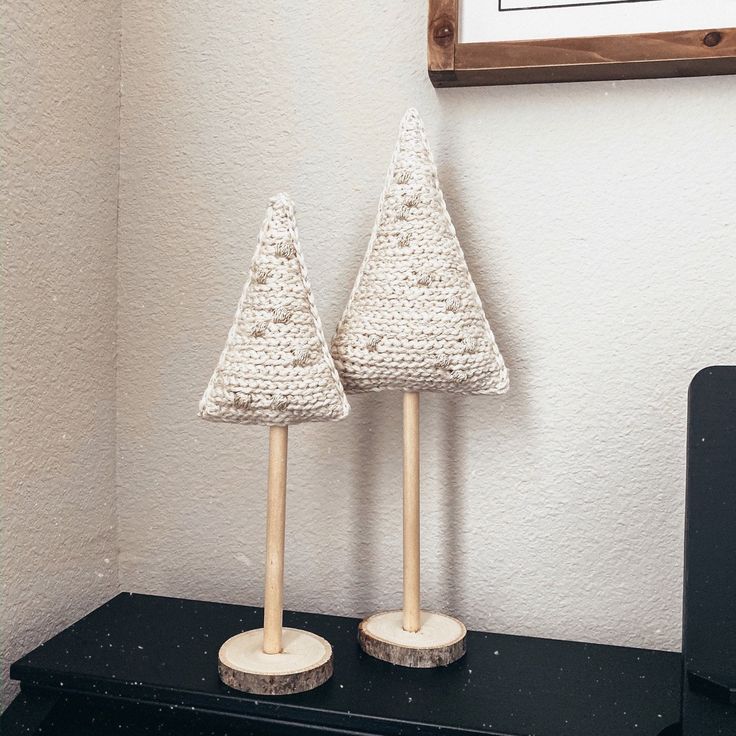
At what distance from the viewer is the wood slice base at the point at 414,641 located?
0.63 m

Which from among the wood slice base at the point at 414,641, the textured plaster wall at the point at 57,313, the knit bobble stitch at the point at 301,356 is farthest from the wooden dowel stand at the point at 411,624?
the textured plaster wall at the point at 57,313

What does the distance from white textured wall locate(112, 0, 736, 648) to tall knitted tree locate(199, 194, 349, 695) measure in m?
0.18

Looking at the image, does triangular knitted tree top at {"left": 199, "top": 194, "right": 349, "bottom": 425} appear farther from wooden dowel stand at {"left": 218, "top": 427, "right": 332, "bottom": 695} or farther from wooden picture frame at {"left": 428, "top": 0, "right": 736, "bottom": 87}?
wooden picture frame at {"left": 428, "top": 0, "right": 736, "bottom": 87}

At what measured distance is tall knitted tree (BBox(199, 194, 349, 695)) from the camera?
Answer: 0.57 metres

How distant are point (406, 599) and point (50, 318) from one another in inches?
16.0

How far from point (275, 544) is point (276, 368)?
0.49 feet

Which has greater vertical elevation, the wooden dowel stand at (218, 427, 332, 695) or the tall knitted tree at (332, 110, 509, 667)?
the tall knitted tree at (332, 110, 509, 667)

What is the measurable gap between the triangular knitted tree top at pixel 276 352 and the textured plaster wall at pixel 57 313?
21 centimetres

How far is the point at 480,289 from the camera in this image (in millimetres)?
730

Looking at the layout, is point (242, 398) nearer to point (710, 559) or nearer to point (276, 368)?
point (276, 368)

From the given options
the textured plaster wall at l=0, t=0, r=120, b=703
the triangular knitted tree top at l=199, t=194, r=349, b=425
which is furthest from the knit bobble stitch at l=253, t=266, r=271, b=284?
the textured plaster wall at l=0, t=0, r=120, b=703

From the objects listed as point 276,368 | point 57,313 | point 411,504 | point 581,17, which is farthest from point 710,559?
point 57,313

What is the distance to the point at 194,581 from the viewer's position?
804mm

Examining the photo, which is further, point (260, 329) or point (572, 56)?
point (572, 56)
